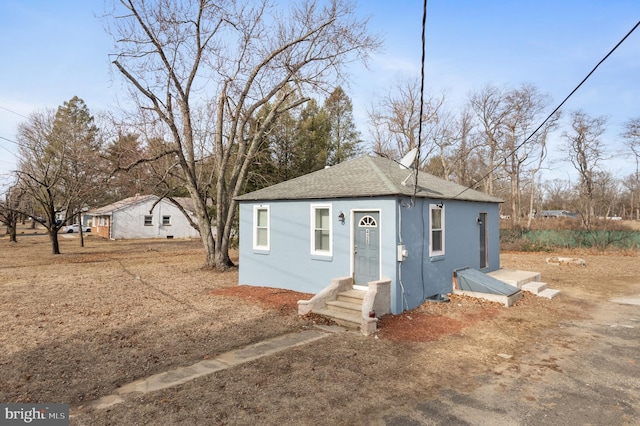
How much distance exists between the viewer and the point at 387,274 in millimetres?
8430

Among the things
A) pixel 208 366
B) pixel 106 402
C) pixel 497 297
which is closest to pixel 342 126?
pixel 497 297

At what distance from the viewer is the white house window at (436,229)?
964 cm

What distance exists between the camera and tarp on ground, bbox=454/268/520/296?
9.65m

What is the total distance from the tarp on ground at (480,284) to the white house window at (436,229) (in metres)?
1.15

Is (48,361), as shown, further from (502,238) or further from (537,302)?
(502,238)

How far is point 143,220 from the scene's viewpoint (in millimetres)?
36188

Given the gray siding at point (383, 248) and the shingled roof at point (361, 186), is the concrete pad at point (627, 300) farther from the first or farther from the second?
the shingled roof at point (361, 186)

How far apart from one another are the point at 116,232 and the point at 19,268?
66.2ft

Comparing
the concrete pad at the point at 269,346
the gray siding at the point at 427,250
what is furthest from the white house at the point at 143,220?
the concrete pad at the point at 269,346

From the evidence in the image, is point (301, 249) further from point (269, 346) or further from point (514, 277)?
point (514, 277)

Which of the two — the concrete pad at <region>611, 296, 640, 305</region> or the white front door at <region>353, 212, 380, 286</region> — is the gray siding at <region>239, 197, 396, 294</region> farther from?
the concrete pad at <region>611, 296, 640, 305</region>

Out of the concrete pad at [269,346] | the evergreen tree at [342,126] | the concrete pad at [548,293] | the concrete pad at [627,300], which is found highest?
the evergreen tree at [342,126]

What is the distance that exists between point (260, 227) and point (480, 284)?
6684mm

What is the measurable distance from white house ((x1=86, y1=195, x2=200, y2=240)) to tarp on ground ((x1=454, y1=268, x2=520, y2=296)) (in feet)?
95.7
